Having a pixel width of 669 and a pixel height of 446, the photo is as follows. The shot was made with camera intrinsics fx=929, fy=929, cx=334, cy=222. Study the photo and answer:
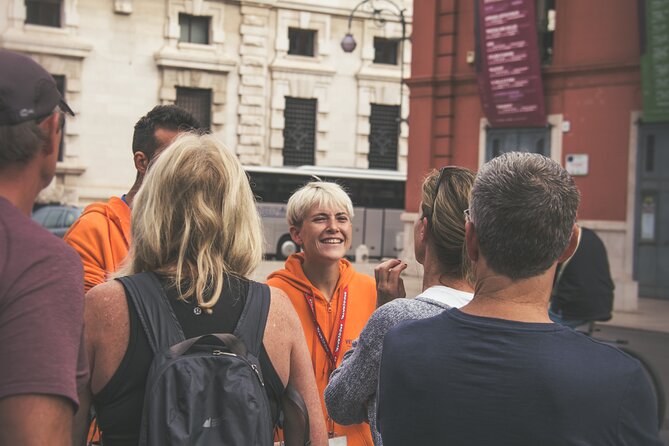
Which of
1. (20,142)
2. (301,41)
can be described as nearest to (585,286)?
(20,142)

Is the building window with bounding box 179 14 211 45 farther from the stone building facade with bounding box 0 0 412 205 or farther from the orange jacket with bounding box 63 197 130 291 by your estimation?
the orange jacket with bounding box 63 197 130 291

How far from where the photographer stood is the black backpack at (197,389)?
243 cm

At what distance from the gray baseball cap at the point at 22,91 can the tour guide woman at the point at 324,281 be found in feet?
8.33

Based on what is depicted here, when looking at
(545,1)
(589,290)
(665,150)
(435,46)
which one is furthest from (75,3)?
(589,290)

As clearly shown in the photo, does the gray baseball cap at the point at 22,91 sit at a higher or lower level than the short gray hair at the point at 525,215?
higher

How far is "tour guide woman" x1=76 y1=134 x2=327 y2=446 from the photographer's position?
2.55m

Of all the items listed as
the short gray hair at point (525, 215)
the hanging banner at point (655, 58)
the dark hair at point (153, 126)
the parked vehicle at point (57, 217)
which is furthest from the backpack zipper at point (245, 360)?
the parked vehicle at point (57, 217)

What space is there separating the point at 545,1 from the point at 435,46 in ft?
9.43

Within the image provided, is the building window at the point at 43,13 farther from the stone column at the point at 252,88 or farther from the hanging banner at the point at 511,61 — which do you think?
the hanging banner at the point at 511,61

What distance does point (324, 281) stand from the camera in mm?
4695

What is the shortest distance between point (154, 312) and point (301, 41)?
1417 inches

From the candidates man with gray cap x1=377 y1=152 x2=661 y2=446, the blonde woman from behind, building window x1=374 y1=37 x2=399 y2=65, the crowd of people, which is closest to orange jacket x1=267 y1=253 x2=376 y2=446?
the crowd of people

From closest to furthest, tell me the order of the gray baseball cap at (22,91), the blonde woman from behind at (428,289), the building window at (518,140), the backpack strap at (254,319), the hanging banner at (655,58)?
the gray baseball cap at (22,91) → the backpack strap at (254,319) → the blonde woman from behind at (428,289) → the hanging banner at (655,58) → the building window at (518,140)

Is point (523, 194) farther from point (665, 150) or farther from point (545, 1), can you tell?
point (545, 1)
